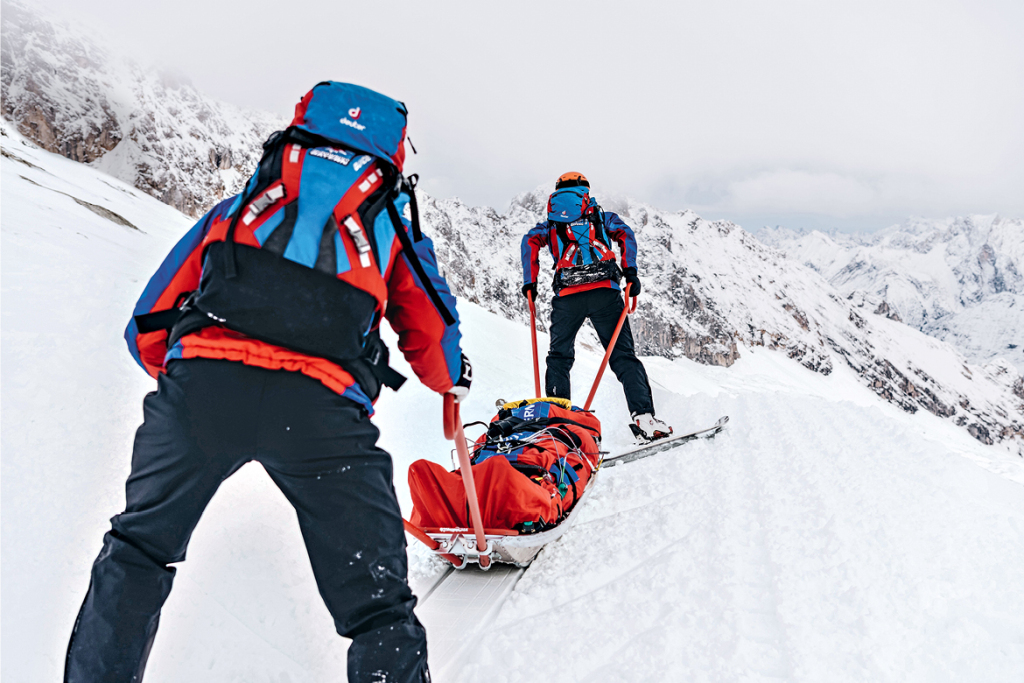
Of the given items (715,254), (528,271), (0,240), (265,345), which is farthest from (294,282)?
(715,254)

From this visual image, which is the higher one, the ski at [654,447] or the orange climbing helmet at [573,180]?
the orange climbing helmet at [573,180]

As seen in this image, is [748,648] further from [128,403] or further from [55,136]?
[55,136]

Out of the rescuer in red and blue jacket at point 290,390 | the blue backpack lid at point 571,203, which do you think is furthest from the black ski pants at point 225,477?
the blue backpack lid at point 571,203

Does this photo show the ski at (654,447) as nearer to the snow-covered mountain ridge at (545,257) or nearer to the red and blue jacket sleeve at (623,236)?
the red and blue jacket sleeve at (623,236)

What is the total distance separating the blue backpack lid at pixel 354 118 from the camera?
4.61 ft

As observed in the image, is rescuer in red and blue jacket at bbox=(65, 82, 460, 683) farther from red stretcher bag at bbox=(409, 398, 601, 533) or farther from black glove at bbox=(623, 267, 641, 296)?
black glove at bbox=(623, 267, 641, 296)

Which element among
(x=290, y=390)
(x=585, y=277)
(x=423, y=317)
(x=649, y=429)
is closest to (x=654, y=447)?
(x=649, y=429)

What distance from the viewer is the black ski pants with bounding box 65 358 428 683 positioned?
1.27 m

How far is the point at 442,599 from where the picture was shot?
241cm

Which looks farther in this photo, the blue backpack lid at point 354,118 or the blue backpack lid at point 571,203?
the blue backpack lid at point 571,203

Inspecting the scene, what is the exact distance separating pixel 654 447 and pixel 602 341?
1.12 m

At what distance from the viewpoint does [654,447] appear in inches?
174

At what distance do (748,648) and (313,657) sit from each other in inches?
58.8

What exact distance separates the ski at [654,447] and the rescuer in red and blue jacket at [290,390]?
9.44ft
